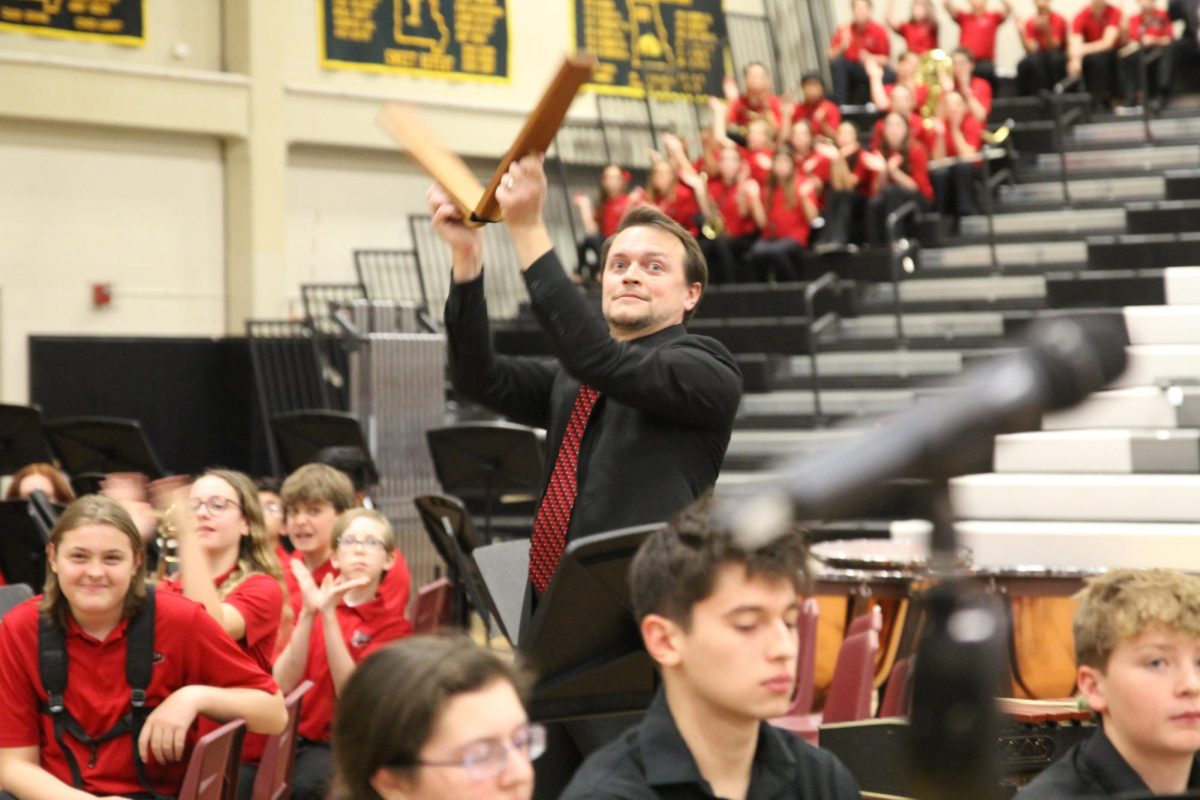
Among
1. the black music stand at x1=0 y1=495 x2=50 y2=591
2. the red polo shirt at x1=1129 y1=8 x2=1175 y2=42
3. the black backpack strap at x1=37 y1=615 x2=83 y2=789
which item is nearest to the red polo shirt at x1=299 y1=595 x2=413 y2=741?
the black backpack strap at x1=37 y1=615 x2=83 y2=789

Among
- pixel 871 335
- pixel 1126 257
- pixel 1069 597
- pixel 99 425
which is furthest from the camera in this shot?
pixel 871 335

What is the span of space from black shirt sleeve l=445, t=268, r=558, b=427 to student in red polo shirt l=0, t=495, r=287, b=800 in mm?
1010

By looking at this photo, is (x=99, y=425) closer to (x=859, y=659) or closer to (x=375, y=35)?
(x=859, y=659)

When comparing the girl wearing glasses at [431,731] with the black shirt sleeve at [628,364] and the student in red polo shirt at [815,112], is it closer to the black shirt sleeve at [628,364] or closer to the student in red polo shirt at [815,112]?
the black shirt sleeve at [628,364]

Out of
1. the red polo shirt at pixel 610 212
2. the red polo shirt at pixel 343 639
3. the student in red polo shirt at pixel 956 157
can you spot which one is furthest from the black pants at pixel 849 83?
the red polo shirt at pixel 343 639

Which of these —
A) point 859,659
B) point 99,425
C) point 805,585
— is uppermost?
point 99,425

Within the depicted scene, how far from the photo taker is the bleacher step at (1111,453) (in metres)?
9.57

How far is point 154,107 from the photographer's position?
47.2 feet

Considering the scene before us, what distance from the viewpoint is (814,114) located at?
15.1m

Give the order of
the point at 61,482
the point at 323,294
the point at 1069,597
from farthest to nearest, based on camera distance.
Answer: the point at 323,294, the point at 61,482, the point at 1069,597

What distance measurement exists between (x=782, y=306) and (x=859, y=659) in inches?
329

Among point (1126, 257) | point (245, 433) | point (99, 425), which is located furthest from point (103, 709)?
A: point (245, 433)

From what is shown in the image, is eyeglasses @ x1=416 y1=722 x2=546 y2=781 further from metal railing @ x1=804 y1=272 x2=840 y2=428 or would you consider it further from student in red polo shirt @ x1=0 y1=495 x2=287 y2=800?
metal railing @ x1=804 y1=272 x2=840 y2=428

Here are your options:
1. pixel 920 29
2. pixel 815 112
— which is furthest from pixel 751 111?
pixel 920 29
